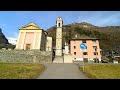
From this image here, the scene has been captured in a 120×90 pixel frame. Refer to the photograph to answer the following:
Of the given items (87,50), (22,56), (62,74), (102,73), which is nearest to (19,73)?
(62,74)

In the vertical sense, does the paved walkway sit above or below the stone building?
below

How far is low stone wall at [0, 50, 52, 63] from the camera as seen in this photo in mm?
38188

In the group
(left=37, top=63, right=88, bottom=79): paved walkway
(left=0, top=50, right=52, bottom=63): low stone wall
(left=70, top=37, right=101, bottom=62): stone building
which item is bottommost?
(left=37, top=63, right=88, bottom=79): paved walkway

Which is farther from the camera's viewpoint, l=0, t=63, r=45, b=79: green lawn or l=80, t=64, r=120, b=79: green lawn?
l=80, t=64, r=120, b=79: green lawn

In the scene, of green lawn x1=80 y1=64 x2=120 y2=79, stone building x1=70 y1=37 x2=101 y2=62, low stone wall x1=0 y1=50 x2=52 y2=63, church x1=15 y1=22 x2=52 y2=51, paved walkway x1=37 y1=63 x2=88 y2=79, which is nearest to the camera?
paved walkway x1=37 y1=63 x2=88 y2=79

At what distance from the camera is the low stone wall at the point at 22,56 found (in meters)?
38.2

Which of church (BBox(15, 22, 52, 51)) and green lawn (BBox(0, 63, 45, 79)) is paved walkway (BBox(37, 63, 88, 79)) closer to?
green lawn (BBox(0, 63, 45, 79))

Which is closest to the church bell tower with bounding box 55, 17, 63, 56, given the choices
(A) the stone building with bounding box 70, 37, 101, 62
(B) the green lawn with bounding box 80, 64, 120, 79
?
(A) the stone building with bounding box 70, 37, 101, 62

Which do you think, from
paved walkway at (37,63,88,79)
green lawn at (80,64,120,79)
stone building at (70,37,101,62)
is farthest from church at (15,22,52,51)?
paved walkway at (37,63,88,79)

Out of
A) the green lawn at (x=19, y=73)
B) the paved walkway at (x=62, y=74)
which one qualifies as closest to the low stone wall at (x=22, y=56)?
the green lawn at (x=19, y=73)

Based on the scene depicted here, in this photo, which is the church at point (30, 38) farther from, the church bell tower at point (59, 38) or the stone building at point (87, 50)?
the stone building at point (87, 50)

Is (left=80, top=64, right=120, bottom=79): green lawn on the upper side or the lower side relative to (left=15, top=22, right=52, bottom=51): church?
lower

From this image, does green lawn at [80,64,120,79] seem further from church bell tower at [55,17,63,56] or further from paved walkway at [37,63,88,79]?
church bell tower at [55,17,63,56]

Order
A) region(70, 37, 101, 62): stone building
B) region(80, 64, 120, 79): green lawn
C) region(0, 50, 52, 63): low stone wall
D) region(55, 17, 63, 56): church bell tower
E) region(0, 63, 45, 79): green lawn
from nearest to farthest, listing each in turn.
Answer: region(0, 63, 45, 79): green lawn → region(80, 64, 120, 79): green lawn → region(0, 50, 52, 63): low stone wall → region(55, 17, 63, 56): church bell tower → region(70, 37, 101, 62): stone building
